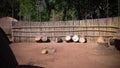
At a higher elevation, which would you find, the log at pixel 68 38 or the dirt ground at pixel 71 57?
the log at pixel 68 38

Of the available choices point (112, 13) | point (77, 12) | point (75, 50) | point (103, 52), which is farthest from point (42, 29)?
point (112, 13)

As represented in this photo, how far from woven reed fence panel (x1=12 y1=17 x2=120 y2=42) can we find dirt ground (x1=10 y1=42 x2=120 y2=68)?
204 centimetres

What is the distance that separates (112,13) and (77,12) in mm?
3283

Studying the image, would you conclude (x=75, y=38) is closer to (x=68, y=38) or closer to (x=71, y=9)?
(x=68, y=38)

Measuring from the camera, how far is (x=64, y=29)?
1530 centimetres

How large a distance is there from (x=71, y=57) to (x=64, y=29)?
515 cm

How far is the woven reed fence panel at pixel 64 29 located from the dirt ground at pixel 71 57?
2.04 m

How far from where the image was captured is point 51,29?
15484mm

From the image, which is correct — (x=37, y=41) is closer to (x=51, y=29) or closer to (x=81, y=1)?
(x=51, y=29)

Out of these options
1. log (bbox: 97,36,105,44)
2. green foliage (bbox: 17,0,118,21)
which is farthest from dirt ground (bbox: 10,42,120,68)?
green foliage (bbox: 17,0,118,21)

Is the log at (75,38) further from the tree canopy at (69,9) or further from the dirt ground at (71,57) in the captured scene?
the tree canopy at (69,9)

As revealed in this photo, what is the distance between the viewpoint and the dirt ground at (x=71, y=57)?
29.5 feet

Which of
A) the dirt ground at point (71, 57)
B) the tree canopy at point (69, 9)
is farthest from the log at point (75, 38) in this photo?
the tree canopy at point (69, 9)

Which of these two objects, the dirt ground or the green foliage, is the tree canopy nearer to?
the green foliage
